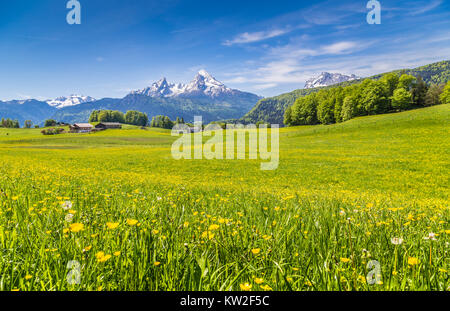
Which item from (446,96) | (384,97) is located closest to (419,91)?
(446,96)

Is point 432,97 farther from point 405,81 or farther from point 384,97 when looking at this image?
point 384,97

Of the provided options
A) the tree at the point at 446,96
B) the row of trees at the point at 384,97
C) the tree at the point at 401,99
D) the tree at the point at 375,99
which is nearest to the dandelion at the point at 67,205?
the row of trees at the point at 384,97

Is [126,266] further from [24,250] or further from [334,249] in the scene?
[334,249]

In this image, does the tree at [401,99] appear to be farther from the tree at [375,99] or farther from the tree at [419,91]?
the tree at [419,91]

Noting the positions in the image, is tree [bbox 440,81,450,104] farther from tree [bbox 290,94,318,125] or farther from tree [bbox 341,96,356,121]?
tree [bbox 290,94,318,125]

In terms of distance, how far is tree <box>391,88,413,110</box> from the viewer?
249ft

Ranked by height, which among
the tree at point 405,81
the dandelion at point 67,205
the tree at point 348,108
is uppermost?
the tree at point 405,81

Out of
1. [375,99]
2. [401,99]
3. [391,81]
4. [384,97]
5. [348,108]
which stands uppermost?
[391,81]

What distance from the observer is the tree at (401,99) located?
249 ft

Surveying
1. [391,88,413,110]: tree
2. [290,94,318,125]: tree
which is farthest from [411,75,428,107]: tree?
[290,94,318,125]: tree

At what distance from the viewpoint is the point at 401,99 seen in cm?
7606

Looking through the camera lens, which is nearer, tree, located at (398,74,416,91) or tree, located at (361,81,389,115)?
tree, located at (361,81,389,115)
